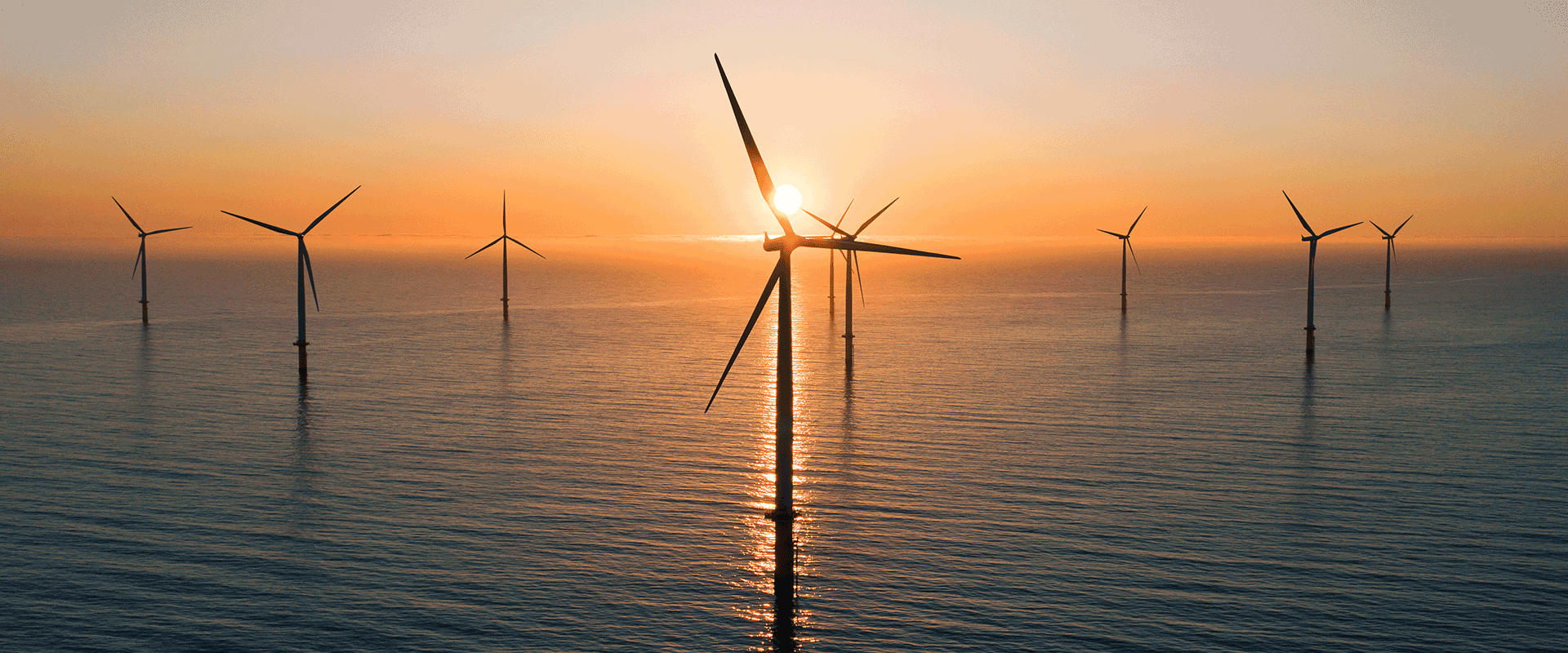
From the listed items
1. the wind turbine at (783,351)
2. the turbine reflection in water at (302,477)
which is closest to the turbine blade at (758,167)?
the wind turbine at (783,351)

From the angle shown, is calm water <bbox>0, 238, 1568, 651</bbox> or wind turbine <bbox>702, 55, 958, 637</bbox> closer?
calm water <bbox>0, 238, 1568, 651</bbox>

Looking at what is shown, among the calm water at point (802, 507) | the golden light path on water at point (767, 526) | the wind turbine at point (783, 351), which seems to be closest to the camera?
the calm water at point (802, 507)

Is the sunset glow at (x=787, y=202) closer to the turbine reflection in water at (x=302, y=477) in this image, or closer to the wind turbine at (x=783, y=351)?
the wind turbine at (x=783, y=351)

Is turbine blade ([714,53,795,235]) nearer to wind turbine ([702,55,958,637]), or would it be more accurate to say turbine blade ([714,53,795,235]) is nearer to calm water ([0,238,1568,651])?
wind turbine ([702,55,958,637])

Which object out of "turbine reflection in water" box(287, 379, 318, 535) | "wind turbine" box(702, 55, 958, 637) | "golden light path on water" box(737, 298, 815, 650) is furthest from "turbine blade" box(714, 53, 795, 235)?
"turbine reflection in water" box(287, 379, 318, 535)

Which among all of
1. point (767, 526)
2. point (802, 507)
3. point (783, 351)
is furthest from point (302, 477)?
point (783, 351)

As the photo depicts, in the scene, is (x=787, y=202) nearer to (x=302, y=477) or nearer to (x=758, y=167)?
(x=758, y=167)
